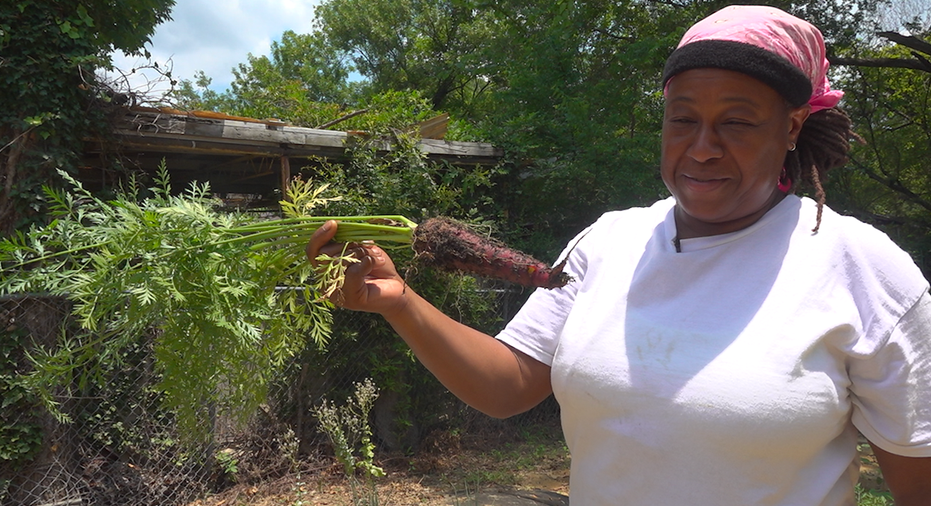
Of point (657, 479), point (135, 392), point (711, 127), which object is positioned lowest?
point (135, 392)

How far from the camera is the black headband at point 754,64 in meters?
1.31

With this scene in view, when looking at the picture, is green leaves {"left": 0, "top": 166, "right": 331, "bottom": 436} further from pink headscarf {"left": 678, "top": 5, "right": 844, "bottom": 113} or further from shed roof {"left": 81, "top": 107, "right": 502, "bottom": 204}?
shed roof {"left": 81, "top": 107, "right": 502, "bottom": 204}

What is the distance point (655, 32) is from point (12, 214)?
1001 cm

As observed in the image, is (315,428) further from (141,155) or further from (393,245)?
(393,245)

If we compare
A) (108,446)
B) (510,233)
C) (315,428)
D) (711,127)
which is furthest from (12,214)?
(711,127)

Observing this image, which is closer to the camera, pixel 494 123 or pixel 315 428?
pixel 315 428

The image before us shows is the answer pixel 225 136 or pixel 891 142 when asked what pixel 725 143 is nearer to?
pixel 225 136

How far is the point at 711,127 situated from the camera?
140 cm

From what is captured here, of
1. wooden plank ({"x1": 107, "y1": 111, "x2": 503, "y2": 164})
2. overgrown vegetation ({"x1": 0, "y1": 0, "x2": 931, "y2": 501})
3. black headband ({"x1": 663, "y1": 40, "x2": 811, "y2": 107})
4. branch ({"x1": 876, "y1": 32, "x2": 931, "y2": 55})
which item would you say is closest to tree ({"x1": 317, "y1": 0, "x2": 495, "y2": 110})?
overgrown vegetation ({"x1": 0, "y1": 0, "x2": 931, "y2": 501})

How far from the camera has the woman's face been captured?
137 cm

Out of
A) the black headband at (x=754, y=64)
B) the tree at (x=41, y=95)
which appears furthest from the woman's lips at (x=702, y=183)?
the tree at (x=41, y=95)

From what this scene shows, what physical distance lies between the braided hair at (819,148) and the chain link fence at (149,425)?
3607mm

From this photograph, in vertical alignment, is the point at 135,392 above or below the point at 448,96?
below

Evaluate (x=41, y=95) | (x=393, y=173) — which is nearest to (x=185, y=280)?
(x=41, y=95)
